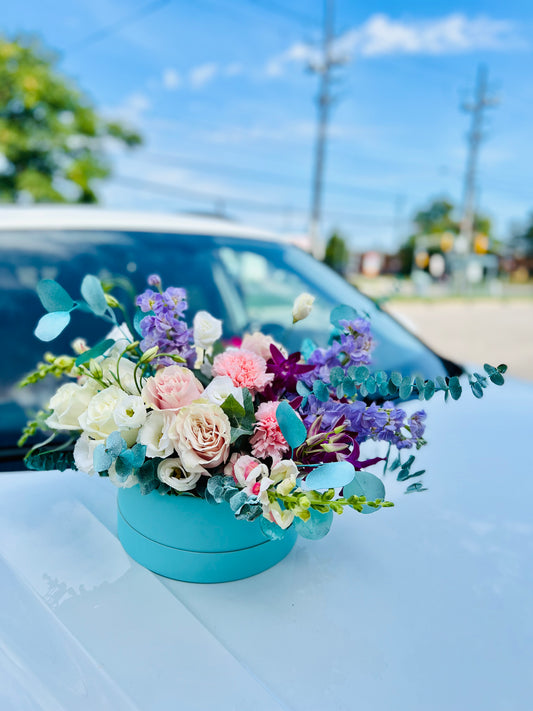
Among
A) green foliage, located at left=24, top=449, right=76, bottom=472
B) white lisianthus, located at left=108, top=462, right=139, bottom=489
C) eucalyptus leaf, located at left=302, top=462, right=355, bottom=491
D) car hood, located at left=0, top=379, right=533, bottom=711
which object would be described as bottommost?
car hood, located at left=0, top=379, right=533, bottom=711

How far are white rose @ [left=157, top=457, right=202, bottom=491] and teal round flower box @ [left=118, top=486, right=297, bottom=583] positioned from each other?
0.05 m

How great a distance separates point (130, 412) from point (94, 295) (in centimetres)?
27

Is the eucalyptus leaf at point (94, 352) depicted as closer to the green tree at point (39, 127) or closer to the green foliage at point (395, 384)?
the green foliage at point (395, 384)

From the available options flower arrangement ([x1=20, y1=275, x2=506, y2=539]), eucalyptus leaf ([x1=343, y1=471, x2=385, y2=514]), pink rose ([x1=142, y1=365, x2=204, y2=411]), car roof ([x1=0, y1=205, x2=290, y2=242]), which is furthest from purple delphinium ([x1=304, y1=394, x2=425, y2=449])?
car roof ([x1=0, y1=205, x2=290, y2=242])

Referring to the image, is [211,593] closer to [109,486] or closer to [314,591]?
[314,591]

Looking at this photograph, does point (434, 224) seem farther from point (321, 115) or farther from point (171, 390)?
point (171, 390)

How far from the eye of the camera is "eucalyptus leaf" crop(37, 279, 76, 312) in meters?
0.97

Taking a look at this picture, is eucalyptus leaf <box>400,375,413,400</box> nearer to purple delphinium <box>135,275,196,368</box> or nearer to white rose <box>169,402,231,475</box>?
white rose <box>169,402,231,475</box>

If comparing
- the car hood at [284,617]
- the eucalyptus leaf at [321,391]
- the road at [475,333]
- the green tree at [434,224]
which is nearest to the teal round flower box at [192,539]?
the car hood at [284,617]

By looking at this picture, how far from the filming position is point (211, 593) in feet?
3.05

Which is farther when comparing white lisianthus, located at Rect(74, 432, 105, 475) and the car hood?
white lisianthus, located at Rect(74, 432, 105, 475)

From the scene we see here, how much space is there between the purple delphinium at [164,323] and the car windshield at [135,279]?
92cm

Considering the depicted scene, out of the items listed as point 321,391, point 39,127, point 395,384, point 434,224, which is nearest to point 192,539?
point 321,391

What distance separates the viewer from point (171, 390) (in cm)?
89
